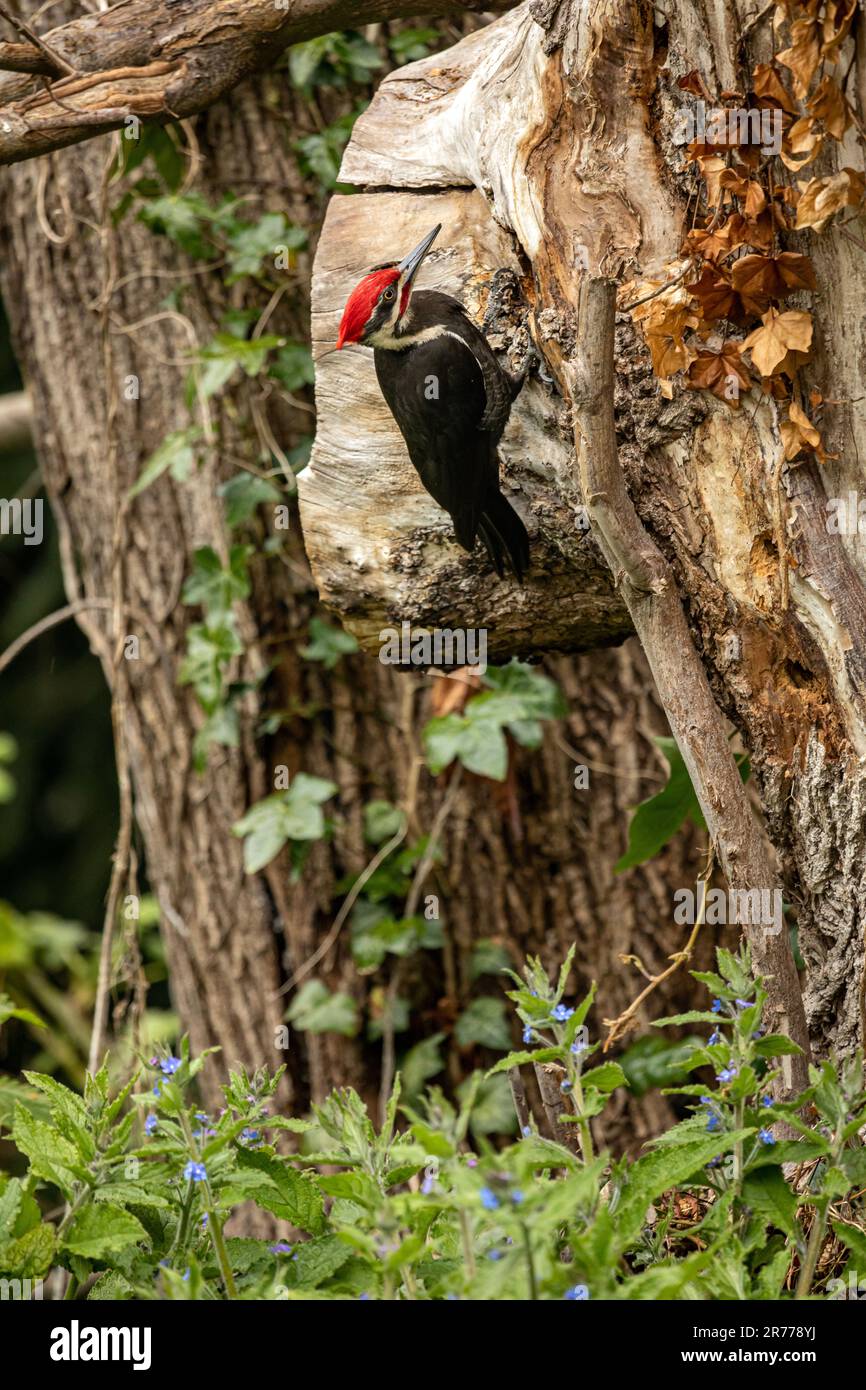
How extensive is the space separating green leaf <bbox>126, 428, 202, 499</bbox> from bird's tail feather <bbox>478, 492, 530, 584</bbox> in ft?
3.54

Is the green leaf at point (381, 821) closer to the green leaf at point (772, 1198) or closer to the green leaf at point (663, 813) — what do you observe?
the green leaf at point (663, 813)

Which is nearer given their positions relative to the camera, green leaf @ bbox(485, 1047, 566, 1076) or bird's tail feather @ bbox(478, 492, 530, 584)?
green leaf @ bbox(485, 1047, 566, 1076)

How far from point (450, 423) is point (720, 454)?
359 mm

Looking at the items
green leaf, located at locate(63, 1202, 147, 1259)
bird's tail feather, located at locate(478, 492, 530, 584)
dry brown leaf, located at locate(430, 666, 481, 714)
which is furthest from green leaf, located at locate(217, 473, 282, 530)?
green leaf, located at locate(63, 1202, 147, 1259)

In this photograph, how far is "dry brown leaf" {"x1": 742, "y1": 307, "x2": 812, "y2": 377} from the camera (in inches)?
53.2

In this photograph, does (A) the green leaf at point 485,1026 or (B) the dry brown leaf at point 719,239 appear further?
(A) the green leaf at point 485,1026

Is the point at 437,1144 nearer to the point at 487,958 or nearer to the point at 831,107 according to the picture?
the point at 831,107

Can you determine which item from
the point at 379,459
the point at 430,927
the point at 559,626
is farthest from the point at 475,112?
the point at 430,927

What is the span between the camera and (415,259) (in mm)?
1710

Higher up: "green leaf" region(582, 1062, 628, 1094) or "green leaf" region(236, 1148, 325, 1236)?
"green leaf" region(582, 1062, 628, 1094)

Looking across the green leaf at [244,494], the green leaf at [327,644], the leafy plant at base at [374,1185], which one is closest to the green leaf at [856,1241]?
the leafy plant at base at [374,1185]

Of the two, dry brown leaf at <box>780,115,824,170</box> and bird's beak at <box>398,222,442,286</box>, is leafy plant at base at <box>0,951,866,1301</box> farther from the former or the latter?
bird's beak at <box>398,222,442,286</box>

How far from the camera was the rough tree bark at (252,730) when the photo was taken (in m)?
2.68
